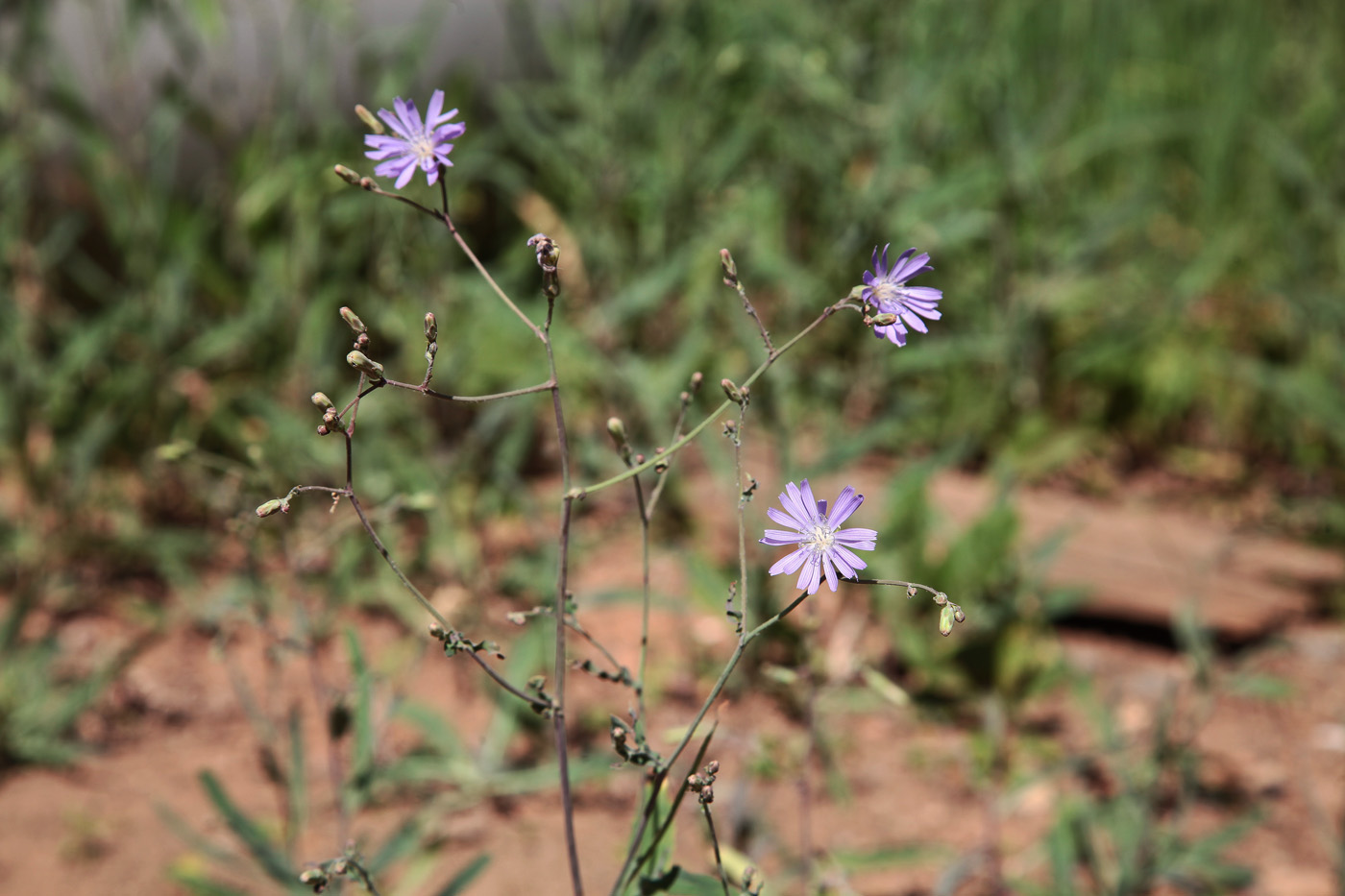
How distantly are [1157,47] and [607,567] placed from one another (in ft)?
9.88

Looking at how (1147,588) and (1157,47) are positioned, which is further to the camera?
(1157,47)

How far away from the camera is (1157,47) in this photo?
419 cm

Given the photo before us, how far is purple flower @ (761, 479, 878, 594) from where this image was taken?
2.97ft

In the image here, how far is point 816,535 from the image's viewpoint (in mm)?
945

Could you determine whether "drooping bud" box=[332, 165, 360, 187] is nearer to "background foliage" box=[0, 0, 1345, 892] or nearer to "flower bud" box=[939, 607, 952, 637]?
"flower bud" box=[939, 607, 952, 637]

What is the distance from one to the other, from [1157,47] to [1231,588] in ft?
8.09

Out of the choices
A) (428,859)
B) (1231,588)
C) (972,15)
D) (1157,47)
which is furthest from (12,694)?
(1157,47)

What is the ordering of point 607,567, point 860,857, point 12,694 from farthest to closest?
1. point 607,567
2. point 12,694
3. point 860,857

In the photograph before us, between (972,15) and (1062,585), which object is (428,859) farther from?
(972,15)

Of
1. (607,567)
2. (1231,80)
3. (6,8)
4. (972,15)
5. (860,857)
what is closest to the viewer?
(860,857)

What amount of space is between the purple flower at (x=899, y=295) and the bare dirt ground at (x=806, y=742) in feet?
1.82

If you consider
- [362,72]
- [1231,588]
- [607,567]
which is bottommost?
[607,567]

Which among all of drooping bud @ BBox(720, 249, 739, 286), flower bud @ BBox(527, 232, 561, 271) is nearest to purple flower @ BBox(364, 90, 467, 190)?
flower bud @ BBox(527, 232, 561, 271)

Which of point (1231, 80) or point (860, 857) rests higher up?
point (1231, 80)
